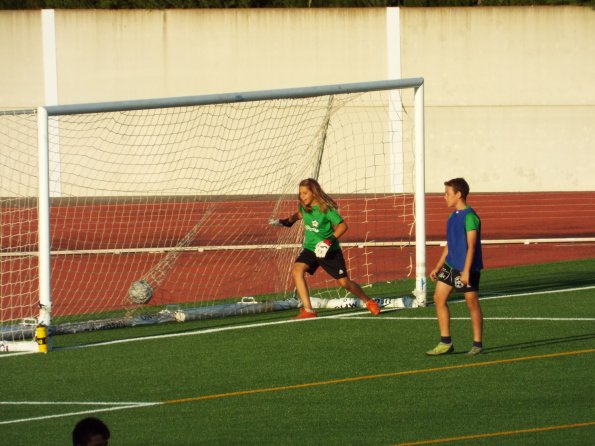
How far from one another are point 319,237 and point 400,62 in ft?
79.3

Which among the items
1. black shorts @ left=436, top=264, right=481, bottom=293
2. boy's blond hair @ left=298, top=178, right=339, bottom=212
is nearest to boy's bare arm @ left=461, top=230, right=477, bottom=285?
black shorts @ left=436, top=264, right=481, bottom=293

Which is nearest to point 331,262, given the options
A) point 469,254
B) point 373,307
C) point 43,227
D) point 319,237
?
point 319,237

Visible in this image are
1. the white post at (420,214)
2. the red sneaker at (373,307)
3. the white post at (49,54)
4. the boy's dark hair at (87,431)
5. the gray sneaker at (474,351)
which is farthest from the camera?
the white post at (49,54)

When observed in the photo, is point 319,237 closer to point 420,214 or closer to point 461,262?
point 420,214

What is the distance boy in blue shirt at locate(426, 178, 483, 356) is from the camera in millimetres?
9656

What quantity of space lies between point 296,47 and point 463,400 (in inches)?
1132

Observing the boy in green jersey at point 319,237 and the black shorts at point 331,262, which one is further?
the black shorts at point 331,262

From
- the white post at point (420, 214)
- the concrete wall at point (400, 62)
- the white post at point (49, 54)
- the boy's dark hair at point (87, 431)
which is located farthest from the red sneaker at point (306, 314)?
the white post at point (49, 54)

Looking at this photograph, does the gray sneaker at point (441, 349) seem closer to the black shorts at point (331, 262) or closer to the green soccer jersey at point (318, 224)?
the black shorts at point (331, 262)

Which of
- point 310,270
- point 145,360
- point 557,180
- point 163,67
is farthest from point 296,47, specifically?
point 145,360

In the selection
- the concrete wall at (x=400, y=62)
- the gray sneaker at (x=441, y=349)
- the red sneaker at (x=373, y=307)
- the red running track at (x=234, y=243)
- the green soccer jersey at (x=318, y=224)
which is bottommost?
the gray sneaker at (x=441, y=349)

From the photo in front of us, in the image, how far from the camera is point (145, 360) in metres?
10.4

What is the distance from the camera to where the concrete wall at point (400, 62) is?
35656mm

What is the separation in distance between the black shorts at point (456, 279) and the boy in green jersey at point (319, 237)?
238 centimetres
